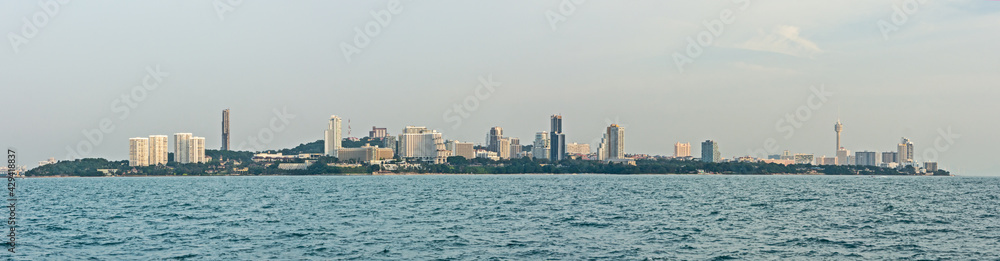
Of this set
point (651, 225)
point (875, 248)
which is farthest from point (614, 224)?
point (875, 248)

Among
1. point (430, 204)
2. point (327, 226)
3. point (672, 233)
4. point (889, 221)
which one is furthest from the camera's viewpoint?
point (430, 204)

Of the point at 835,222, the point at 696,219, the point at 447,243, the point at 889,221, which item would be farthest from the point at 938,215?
the point at 447,243

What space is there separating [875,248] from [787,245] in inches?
182

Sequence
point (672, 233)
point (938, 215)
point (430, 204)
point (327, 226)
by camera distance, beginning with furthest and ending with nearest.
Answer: point (430, 204), point (938, 215), point (327, 226), point (672, 233)

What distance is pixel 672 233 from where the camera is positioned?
52.5m

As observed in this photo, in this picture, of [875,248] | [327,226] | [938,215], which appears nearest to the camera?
[875,248]

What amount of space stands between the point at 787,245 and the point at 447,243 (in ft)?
64.2

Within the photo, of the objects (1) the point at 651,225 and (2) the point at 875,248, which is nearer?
(2) the point at 875,248

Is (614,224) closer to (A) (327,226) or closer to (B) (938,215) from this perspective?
(A) (327,226)

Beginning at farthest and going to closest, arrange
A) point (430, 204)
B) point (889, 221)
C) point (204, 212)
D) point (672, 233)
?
point (430, 204), point (204, 212), point (889, 221), point (672, 233)

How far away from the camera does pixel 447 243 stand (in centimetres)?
4700

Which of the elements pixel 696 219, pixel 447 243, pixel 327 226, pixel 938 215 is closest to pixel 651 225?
pixel 696 219

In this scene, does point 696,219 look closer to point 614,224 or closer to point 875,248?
point 614,224

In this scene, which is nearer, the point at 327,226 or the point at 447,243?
the point at 447,243
